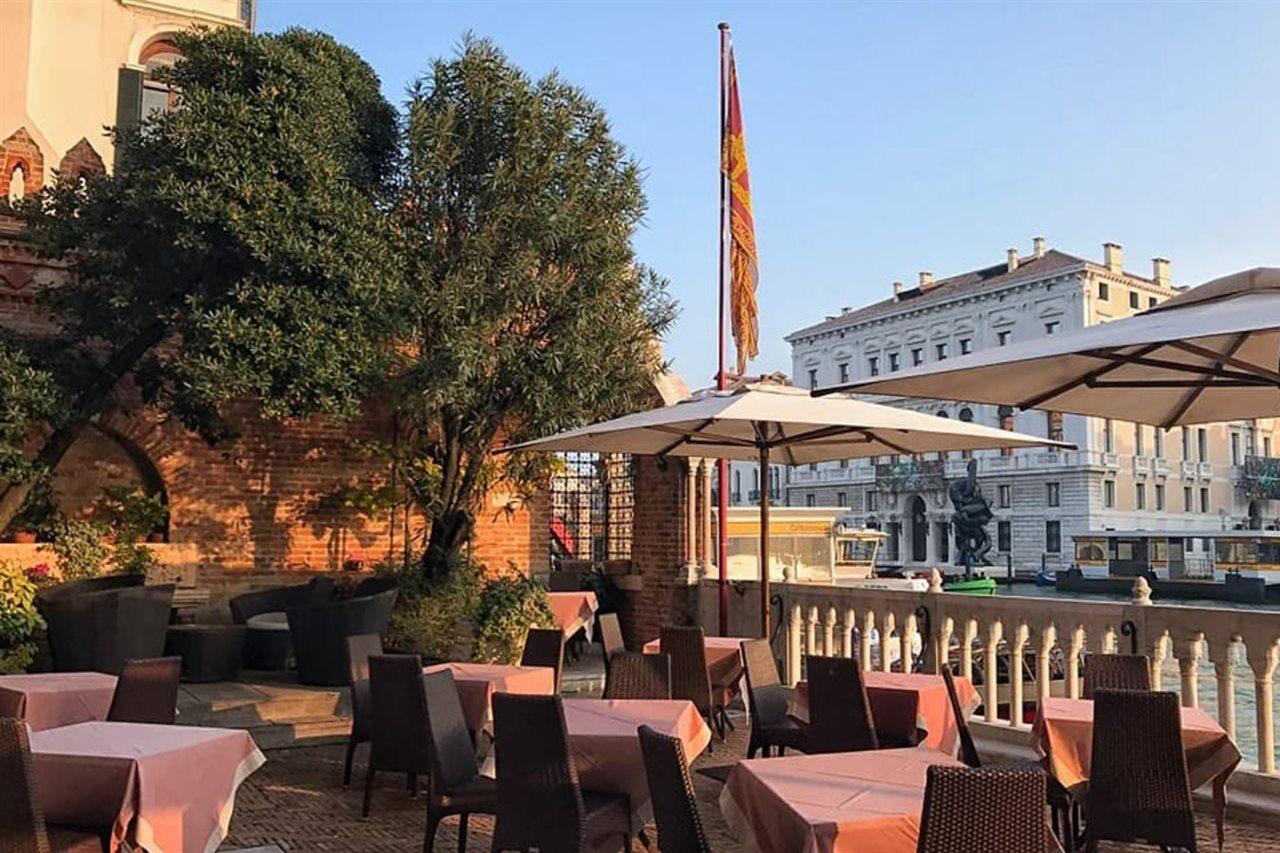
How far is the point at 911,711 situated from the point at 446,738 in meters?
2.64

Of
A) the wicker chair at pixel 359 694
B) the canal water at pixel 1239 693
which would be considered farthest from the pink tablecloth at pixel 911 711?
the canal water at pixel 1239 693

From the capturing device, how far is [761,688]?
6508 millimetres

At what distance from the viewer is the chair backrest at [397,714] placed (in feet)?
18.5

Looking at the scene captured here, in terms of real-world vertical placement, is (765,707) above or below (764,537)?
below

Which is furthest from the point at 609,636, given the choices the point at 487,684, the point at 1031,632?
the point at 1031,632

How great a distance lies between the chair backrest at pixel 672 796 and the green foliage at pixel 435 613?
6005mm

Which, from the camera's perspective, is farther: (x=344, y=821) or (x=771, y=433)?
(x=771, y=433)

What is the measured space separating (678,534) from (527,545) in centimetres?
178

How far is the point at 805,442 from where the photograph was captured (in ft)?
27.1

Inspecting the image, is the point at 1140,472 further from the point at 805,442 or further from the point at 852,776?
the point at 852,776

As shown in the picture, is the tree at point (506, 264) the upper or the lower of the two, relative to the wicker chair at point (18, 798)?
upper

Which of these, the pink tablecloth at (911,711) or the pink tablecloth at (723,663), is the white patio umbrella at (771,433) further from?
the pink tablecloth at (911,711)

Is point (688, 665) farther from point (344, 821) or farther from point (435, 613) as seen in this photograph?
point (435, 613)

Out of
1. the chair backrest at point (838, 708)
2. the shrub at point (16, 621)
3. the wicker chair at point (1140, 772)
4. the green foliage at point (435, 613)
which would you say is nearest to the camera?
the wicker chair at point (1140, 772)
